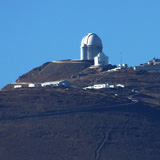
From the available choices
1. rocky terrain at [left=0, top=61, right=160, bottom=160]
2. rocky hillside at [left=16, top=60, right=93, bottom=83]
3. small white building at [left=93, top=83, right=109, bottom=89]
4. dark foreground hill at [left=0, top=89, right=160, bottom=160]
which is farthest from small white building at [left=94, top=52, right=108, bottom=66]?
dark foreground hill at [left=0, top=89, right=160, bottom=160]

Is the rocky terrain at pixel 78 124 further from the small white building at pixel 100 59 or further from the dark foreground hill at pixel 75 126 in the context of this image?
the small white building at pixel 100 59

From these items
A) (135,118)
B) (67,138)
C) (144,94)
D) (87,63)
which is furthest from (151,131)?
(87,63)

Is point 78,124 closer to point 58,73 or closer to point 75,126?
point 75,126

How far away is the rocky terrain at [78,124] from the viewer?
132m

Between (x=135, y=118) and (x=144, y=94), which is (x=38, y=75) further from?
(x=135, y=118)

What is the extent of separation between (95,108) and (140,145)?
15.4 metres

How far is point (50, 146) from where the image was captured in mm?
132750

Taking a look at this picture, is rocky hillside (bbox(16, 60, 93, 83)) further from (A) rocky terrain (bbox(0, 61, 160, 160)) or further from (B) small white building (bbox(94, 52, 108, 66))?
(A) rocky terrain (bbox(0, 61, 160, 160))

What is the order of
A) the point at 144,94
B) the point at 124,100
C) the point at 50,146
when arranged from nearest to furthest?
the point at 50,146 → the point at 124,100 → the point at 144,94

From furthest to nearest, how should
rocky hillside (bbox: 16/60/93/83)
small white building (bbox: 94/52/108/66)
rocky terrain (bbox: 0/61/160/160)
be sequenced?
small white building (bbox: 94/52/108/66) < rocky hillside (bbox: 16/60/93/83) < rocky terrain (bbox: 0/61/160/160)

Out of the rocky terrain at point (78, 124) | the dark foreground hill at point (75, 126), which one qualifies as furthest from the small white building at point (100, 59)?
the dark foreground hill at point (75, 126)

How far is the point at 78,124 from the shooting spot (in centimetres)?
14100

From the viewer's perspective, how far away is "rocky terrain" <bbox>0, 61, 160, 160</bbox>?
5177 inches

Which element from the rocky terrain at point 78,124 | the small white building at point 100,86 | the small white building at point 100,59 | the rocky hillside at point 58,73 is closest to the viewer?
the rocky terrain at point 78,124
